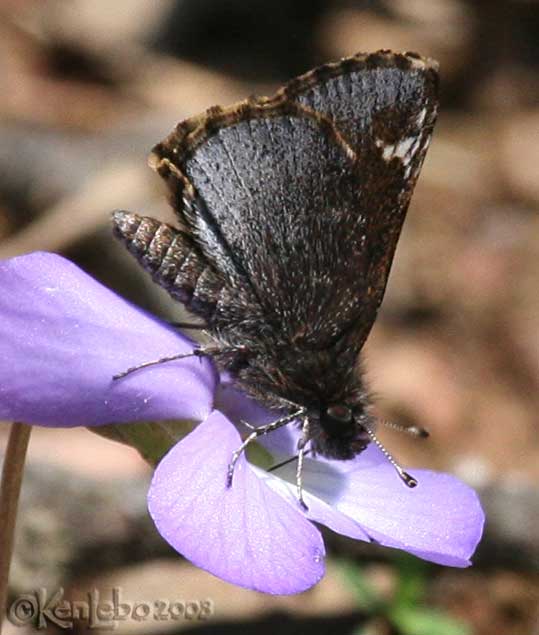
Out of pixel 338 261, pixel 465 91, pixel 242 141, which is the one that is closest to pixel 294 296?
pixel 338 261

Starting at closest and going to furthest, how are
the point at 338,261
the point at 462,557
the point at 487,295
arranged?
the point at 462,557
the point at 338,261
the point at 487,295

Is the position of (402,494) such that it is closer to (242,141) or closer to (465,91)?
(242,141)

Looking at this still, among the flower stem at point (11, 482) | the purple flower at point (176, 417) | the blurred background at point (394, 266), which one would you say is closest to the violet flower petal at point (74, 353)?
the purple flower at point (176, 417)

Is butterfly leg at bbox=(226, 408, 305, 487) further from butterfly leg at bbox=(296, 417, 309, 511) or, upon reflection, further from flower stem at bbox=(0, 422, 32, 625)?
flower stem at bbox=(0, 422, 32, 625)

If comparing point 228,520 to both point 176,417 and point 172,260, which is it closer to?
point 176,417

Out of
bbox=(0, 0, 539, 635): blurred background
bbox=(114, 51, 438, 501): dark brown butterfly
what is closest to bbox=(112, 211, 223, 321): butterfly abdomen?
bbox=(114, 51, 438, 501): dark brown butterfly

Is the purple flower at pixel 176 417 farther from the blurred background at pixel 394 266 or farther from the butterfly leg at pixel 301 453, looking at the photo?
the blurred background at pixel 394 266

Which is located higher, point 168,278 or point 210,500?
point 168,278
